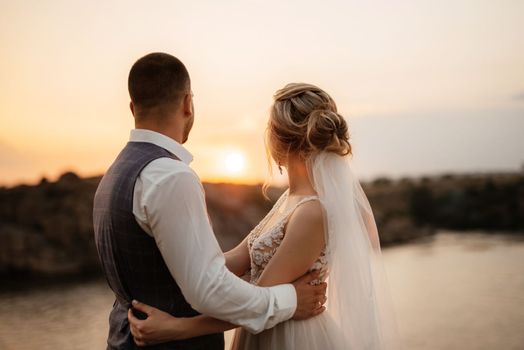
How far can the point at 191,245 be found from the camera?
59.8 inches

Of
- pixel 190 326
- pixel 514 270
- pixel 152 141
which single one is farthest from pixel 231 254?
pixel 514 270

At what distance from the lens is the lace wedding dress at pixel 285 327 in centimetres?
202

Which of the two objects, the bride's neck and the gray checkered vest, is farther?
the bride's neck

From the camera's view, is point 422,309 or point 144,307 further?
point 422,309

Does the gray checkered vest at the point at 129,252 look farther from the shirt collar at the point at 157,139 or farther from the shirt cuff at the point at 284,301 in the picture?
→ the shirt cuff at the point at 284,301

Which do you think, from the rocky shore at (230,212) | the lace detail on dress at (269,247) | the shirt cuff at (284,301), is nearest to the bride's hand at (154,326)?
the shirt cuff at (284,301)

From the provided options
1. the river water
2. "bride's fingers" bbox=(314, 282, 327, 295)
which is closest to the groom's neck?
"bride's fingers" bbox=(314, 282, 327, 295)

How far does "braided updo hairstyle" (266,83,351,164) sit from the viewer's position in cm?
202

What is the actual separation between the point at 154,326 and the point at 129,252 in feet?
0.77

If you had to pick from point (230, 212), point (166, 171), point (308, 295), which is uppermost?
point (166, 171)

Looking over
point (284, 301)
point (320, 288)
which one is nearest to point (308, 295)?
point (320, 288)

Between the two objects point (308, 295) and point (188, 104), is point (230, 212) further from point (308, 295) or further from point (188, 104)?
point (188, 104)

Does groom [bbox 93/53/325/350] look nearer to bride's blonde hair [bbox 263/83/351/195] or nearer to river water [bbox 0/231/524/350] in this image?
bride's blonde hair [bbox 263/83/351/195]

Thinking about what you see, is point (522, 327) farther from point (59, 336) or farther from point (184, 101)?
point (184, 101)
